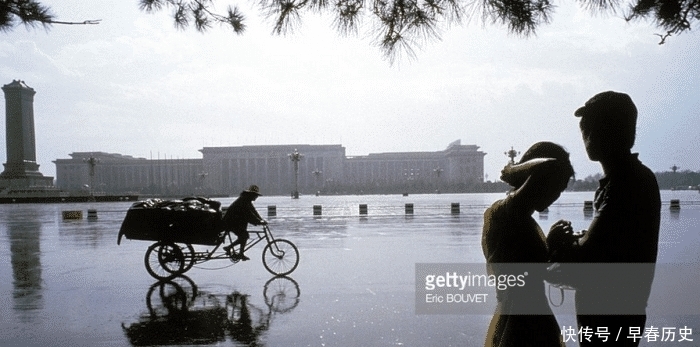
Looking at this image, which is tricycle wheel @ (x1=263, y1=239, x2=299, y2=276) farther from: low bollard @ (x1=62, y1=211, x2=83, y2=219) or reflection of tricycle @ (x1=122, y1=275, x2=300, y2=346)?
low bollard @ (x1=62, y1=211, x2=83, y2=219)

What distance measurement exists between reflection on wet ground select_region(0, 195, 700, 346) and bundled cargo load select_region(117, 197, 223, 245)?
0.80 metres

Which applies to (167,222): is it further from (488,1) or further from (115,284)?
(488,1)

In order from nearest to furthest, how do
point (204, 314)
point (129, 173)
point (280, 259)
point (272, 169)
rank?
point (204, 314) < point (280, 259) < point (272, 169) < point (129, 173)

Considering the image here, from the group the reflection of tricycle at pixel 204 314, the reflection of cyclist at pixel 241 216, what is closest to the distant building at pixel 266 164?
the reflection of cyclist at pixel 241 216

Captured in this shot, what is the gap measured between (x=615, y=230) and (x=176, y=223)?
7.68m

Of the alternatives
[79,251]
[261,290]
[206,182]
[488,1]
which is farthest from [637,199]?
[206,182]

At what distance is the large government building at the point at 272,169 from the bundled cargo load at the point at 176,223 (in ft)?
386

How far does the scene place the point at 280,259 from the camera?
928 centimetres

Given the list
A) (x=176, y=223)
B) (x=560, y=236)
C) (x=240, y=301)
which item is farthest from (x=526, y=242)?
(x=176, y=223)

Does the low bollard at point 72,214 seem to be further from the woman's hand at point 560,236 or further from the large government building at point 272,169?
the large government building at point 272,169

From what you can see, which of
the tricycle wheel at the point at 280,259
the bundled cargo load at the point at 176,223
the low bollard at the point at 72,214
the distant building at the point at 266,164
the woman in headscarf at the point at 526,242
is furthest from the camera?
the distant building at the point at 266,164

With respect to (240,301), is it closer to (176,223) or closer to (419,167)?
(176,223)

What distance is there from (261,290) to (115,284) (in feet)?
8.81

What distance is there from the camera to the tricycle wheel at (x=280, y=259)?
9.20 metres
